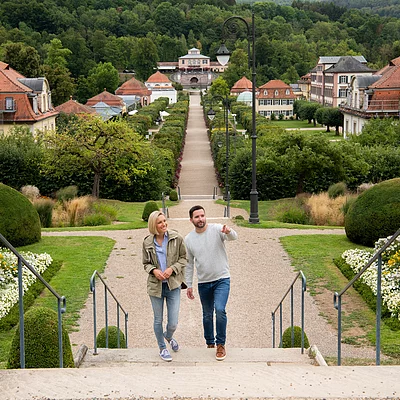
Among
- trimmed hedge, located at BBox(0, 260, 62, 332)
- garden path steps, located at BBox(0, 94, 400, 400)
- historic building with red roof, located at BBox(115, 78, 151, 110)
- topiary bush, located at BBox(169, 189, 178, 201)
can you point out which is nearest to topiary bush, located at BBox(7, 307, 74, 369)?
garden path steps, located at BBox(0, 94, 400, 400)

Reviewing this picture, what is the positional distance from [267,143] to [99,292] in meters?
27.1

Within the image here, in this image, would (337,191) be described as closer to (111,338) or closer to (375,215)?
(375,215)

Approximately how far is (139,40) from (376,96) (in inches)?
3660

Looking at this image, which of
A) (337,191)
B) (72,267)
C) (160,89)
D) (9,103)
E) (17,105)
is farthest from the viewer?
(160,89)

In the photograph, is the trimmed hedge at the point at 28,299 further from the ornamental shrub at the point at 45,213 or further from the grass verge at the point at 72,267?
the ornamental shrub at the point at 45,213

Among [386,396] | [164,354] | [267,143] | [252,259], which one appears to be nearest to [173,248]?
[164,354]

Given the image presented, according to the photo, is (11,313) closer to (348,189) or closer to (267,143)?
(348,189)

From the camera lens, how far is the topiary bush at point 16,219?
17.0 meters

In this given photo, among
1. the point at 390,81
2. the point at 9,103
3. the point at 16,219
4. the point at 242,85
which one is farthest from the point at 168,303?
the point at 242,85

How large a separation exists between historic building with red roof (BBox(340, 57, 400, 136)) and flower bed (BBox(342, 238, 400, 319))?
34891 mm

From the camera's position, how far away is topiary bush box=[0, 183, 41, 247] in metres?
17.0

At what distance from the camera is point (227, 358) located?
314 inches

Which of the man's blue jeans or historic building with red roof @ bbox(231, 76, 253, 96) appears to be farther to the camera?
historic building with red roof @ bbox(231, 76, 253, 96)

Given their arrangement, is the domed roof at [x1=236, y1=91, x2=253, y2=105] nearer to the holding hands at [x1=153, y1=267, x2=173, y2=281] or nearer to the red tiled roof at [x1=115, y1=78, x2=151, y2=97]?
the red tiled roof at [x1=115, y1=78, x2=151, y2=97]
